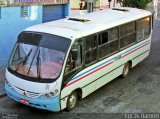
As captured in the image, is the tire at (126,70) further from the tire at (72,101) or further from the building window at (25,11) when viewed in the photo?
the building window at (25,11)

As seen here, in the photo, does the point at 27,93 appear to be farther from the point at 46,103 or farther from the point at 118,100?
the point at 118,100

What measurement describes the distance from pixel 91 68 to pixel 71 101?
1293mm

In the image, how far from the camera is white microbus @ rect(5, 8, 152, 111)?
31.7ft

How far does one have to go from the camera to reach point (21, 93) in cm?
989

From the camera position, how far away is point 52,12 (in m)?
17.1

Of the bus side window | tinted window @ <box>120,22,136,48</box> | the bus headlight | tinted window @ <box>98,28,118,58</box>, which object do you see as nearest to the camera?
the bus headlight

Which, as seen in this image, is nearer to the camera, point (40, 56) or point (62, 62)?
point (62, 62)

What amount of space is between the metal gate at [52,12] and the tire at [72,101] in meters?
6.92

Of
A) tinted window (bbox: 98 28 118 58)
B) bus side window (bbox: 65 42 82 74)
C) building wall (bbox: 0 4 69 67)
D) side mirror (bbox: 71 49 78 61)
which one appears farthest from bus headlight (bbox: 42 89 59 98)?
building wall (bbox: 0 4 69 67)

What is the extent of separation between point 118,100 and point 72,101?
179cm

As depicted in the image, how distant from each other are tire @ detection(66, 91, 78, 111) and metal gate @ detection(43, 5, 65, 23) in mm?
6923

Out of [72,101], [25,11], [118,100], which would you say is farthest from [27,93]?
[25,11]

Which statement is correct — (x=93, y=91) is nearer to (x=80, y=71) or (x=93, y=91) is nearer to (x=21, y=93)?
(x=80, y=71)

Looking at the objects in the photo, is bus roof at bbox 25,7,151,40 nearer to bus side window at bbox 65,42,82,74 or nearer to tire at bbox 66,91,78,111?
bus side window at bbox 65,42,82,74
